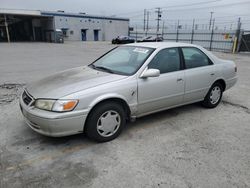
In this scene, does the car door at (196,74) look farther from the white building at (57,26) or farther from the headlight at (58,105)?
the white building at (57,26)

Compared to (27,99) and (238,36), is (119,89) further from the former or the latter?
(238,36)

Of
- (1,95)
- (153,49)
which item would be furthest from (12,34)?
(153,49)

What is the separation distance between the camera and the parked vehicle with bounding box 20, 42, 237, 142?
2836 mm

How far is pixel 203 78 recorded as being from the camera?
422cm

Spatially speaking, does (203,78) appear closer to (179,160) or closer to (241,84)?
(179,160)

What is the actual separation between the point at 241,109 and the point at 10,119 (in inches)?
188

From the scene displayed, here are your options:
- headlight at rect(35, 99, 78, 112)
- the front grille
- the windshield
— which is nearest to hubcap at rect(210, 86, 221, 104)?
the windshield

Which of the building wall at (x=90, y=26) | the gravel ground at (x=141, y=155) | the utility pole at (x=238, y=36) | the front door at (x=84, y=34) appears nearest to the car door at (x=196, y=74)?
the gravel ground at (x=141, y=155)

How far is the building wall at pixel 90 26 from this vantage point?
37.8m

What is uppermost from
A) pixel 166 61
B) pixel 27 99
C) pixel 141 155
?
pixel 166 61

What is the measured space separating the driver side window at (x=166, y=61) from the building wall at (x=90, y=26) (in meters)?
36.2

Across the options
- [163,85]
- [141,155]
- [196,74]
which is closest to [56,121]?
[141,155]

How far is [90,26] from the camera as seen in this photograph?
4159cm

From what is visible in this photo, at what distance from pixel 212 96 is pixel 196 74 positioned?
0.84 meters
